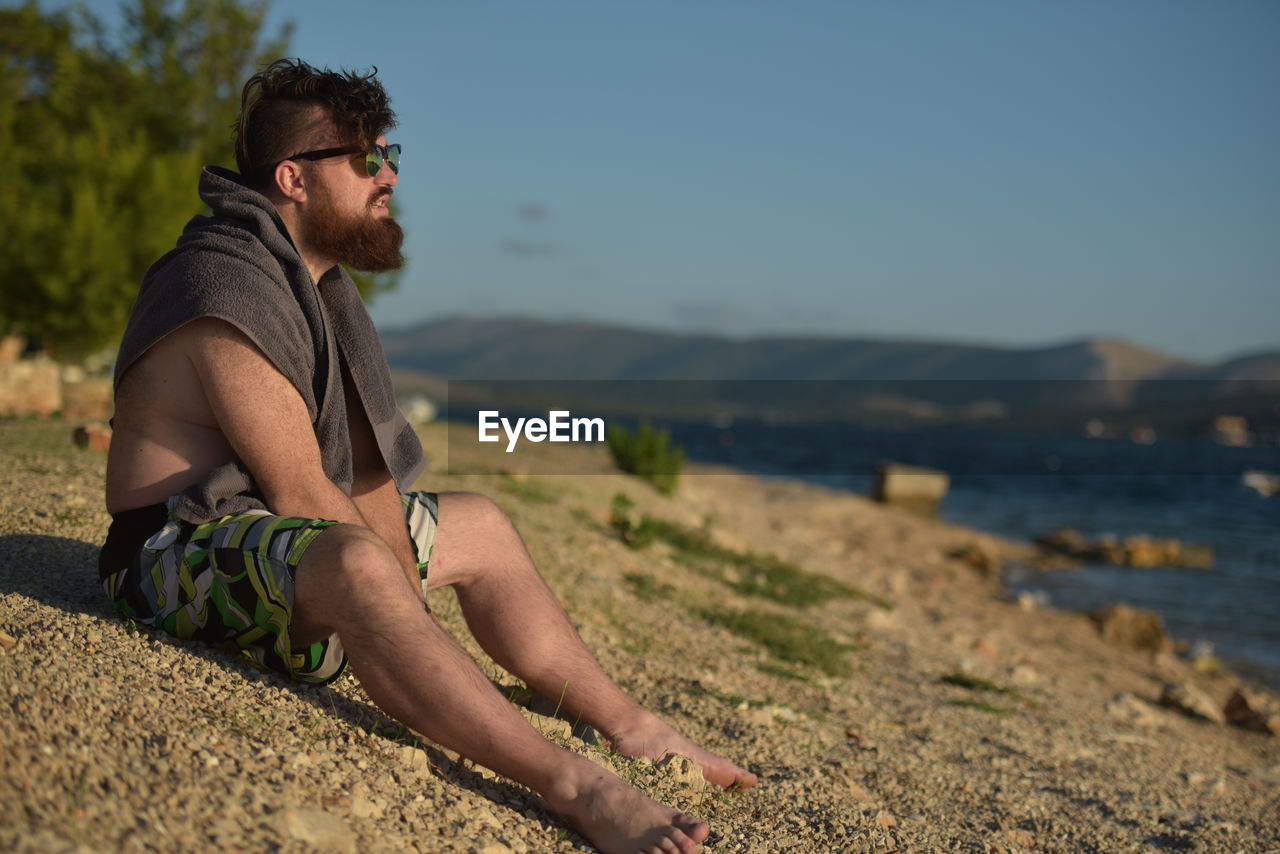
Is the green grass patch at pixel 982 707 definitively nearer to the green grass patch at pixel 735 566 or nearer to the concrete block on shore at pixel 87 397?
the green grass patch at pixel 735 566

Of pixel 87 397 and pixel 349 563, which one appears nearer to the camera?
pixel 349 563

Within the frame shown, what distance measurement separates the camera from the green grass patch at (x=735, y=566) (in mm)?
7430

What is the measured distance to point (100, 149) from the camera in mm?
17891

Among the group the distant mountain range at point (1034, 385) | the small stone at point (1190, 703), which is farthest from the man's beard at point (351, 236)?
the distant mountain range at point (1034, 385)

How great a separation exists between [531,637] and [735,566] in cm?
490

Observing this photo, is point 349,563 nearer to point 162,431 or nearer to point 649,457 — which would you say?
point 162,431

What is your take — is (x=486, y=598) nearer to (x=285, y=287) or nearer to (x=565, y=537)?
(x=285, y=287)

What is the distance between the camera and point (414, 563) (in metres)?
3.25

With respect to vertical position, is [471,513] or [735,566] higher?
[471,513]

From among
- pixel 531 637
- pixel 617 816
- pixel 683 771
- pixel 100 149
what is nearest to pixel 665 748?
pixel 683 771

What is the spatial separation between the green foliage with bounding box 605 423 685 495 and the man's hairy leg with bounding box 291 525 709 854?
916cm

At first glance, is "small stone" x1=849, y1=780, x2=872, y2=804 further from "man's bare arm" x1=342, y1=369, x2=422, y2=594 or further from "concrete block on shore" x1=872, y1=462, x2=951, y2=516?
"concrete block on shore" x1=872, y1=462, x2=951, y2=516

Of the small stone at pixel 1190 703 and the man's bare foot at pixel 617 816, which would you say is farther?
the small stone at pixel 1190 703

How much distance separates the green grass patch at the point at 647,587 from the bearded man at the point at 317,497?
2709 millimetres
